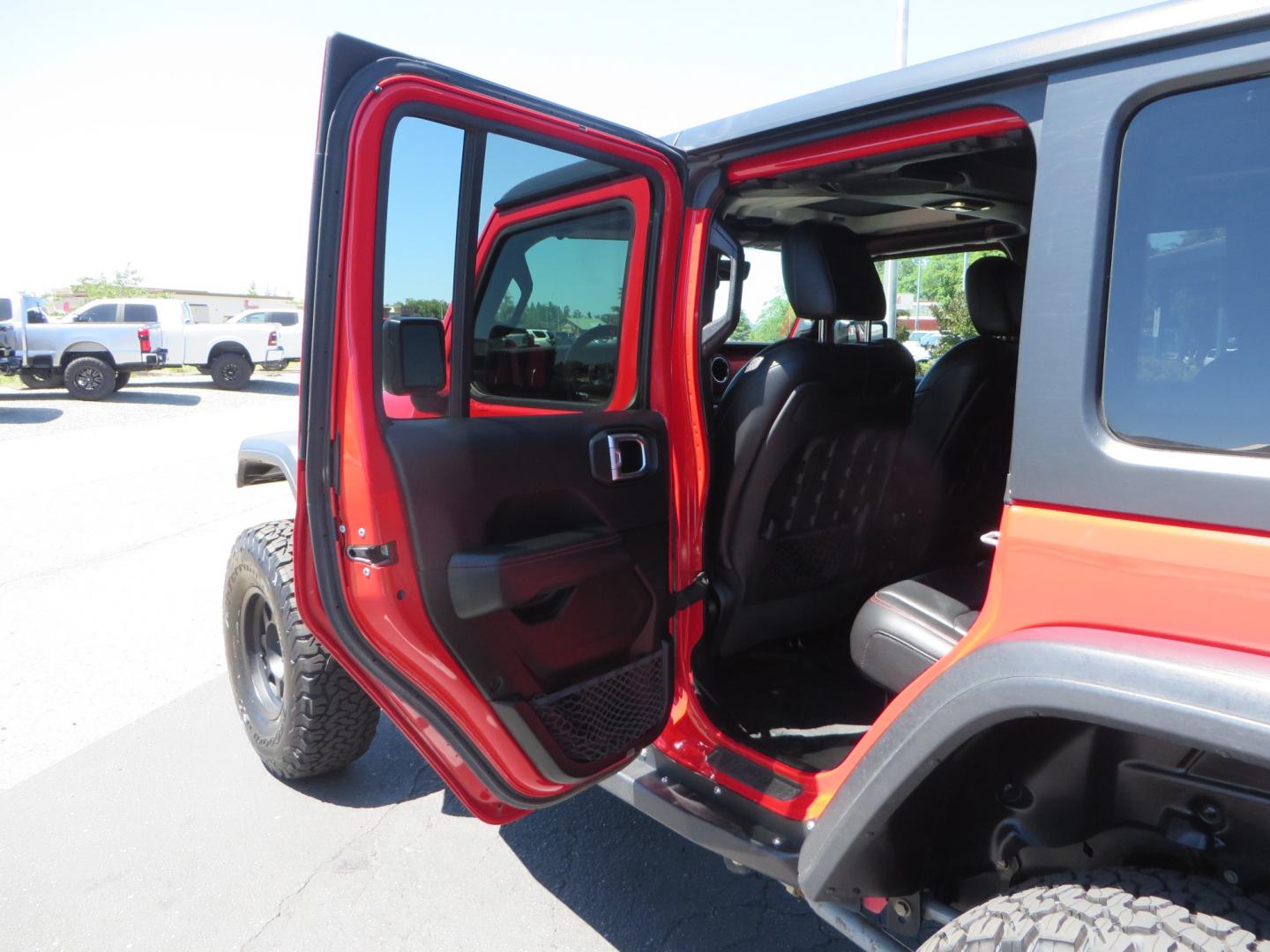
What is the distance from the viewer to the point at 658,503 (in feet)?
7.11

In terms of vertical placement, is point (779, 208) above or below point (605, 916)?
above

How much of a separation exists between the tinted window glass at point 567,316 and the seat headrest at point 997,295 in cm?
111

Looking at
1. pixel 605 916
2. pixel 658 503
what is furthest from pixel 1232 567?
pixel 605 916

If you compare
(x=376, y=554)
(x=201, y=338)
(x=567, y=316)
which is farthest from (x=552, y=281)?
(x=201, y=338)

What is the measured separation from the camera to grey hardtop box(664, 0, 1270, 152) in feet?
3.81

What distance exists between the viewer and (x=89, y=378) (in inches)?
635

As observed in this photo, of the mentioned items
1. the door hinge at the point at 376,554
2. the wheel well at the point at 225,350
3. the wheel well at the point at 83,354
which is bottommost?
the door hinge at the point at 376,554

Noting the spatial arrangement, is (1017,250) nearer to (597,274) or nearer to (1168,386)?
(597,274)

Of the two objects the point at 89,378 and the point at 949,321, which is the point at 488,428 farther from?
the point at 89,378

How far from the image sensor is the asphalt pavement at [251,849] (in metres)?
2.29

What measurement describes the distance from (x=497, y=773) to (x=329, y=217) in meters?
1.21

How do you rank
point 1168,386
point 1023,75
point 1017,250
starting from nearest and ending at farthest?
point 1168,386 < point 1023,75 < point 1017,250

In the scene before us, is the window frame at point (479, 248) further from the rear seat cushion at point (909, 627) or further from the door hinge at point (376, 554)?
the rear seat cushion at point (909, 627)

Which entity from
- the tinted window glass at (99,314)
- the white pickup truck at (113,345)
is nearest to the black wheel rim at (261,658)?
the white pickup truck at (113,345)
